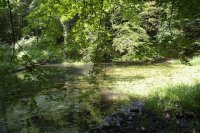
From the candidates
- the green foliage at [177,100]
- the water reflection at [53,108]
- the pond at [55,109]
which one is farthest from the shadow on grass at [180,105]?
the water reflection at [53,108]

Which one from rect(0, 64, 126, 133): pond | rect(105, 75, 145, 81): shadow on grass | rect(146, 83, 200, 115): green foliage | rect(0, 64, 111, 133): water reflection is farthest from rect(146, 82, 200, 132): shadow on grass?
rect(105, 75, 145, 81): shadow on grass

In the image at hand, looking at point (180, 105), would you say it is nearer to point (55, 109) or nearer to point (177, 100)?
point (177, 100)

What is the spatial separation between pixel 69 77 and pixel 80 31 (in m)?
11.1

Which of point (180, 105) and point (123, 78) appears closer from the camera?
point (180, 105)

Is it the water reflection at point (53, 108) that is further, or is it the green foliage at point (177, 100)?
the green foliage at point (177, 100)

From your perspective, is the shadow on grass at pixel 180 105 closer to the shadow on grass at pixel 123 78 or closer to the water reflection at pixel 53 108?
the water reflection at pixel 53 108

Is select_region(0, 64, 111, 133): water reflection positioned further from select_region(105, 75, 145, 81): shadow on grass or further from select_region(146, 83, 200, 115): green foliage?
select_region(105, 75, 145, 81): shadow on grass

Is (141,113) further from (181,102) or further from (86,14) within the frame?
(86,14)

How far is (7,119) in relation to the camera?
32.7 ft

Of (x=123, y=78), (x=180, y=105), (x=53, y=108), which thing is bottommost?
(x=53, y=108)

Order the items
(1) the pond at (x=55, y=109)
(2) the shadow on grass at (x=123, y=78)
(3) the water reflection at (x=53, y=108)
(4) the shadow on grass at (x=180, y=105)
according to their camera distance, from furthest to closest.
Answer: (2) the shadow on grass at (x=123, y=78) → (1) the pond at (x=55, y=109) → (3) the water reflection at (x=53, y=108) → (4) the shadow on grass at (x=180, y=105)

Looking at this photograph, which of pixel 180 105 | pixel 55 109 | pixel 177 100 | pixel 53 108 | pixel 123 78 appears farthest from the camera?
pixel 123 78

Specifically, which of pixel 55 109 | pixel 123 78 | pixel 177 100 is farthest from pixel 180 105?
pixel 123 78

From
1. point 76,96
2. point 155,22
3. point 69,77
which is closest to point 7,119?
point 76,96
